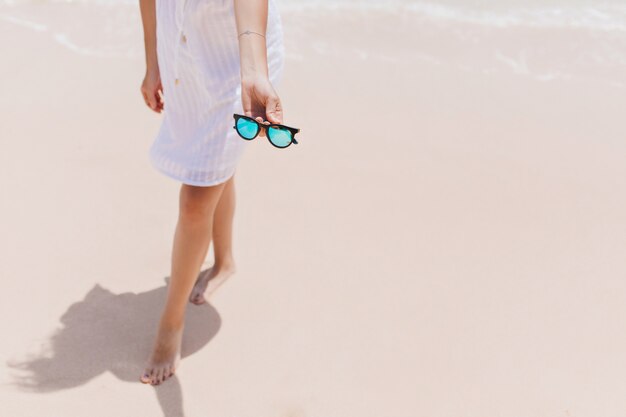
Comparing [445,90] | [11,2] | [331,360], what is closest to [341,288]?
[331,360]

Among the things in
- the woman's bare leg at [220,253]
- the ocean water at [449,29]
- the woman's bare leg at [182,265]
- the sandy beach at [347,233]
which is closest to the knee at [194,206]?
the woman's bare leg at [182,265]

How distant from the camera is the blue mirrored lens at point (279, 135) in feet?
6.48

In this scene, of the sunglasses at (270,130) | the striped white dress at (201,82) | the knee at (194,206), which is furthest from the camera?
the knee at (194,206)

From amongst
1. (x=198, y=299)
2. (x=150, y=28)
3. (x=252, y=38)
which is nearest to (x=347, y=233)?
(x=198, y=299)

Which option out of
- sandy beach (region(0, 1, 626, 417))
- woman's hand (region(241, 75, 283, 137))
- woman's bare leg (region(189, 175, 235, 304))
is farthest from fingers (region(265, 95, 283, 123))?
sandy beach (region(0, 1, 626, 417))

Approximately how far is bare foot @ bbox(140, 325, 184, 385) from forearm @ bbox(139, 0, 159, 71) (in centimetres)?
86

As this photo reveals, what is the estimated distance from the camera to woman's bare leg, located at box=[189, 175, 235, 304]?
3.02m

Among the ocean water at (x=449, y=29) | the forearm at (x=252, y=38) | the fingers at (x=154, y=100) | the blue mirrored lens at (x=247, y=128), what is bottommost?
the ocean water at (x=449, y=29)

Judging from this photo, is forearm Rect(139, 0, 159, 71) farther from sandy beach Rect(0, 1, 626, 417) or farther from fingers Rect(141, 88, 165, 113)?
sandy beach Rect(0, 1, 626, 417)

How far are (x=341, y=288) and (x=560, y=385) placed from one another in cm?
83

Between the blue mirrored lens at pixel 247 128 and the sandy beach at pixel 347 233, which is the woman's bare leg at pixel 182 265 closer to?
the sandy beach at pixel 347 233

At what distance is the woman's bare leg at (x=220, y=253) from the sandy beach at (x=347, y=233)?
0.06 meters

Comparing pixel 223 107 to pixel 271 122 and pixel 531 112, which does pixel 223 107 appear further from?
pixel 531 112

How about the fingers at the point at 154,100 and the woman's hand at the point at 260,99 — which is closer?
the woman's hand at the point at 260,99
